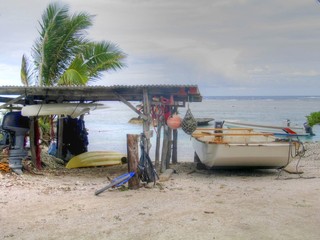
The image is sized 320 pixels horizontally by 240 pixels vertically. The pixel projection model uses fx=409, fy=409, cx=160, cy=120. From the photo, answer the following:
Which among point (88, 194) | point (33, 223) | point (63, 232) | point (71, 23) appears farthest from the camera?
point (71, 23)

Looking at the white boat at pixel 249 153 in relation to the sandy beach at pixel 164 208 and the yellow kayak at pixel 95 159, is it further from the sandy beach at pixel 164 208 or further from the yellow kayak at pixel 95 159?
the yellow kayak at pixel 95 159

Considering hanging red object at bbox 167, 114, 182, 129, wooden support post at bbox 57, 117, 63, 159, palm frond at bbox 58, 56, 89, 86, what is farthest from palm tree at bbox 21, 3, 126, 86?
hanging red object at bbox 167, 114, 182, 129

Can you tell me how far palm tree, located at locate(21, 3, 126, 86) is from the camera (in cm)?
1677

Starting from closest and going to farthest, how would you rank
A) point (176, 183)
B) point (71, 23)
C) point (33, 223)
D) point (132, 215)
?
point (33, 223), point (132, 215), point (176, 183), point (71, 23)

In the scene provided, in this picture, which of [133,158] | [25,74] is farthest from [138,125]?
[133,158]

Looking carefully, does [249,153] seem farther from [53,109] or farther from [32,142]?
[32,142]

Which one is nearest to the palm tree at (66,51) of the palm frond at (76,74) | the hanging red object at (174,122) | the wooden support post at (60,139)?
the palm frond at (76,74)

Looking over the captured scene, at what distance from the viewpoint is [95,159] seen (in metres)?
13.1

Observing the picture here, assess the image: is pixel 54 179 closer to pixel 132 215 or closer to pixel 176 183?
pixel 176 183

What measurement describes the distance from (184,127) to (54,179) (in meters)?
3.52

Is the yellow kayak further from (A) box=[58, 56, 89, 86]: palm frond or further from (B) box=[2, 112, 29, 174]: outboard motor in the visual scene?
(A) box=[58, 56, 89, 86]: palm frond

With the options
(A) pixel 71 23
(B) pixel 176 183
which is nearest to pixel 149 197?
(B) pixel 176 183

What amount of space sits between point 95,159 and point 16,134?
284cm

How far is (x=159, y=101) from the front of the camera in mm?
10992
